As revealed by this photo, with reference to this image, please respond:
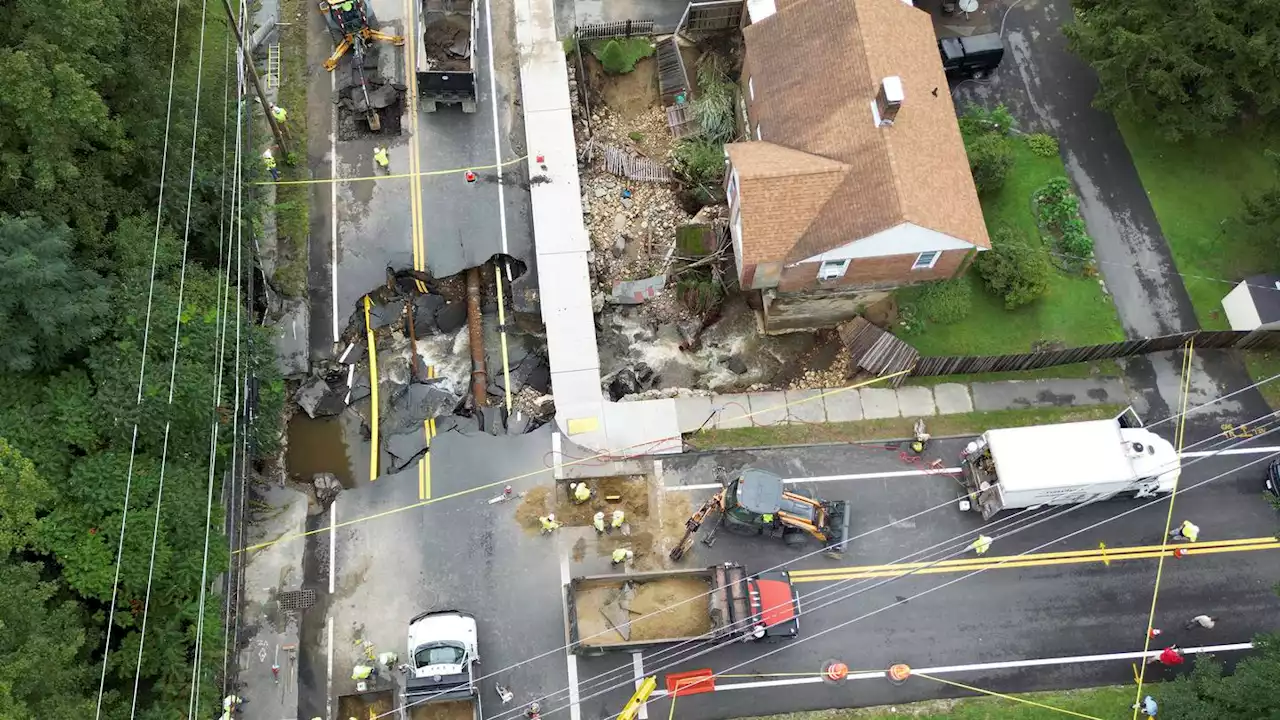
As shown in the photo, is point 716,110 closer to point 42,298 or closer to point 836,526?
point 836,526

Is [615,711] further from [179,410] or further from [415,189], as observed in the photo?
[415,189]

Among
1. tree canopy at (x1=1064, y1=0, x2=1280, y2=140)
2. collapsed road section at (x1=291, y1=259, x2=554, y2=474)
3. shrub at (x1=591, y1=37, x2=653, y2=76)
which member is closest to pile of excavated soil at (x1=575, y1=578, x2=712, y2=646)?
collapsed road section at (x1=291, y1=259, x2=554, y2=474)

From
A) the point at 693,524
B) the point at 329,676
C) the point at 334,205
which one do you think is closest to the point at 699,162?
the point at 334,205

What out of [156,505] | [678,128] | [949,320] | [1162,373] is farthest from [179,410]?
[1162,373]

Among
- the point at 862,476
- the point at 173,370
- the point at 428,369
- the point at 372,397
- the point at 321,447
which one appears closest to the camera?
the point at 173,370

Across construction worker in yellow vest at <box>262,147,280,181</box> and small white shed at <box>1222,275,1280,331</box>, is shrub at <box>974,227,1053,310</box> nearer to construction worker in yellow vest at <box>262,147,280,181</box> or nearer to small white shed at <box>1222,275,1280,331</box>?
small white shed at <box>1222,275,1280,331</box>
